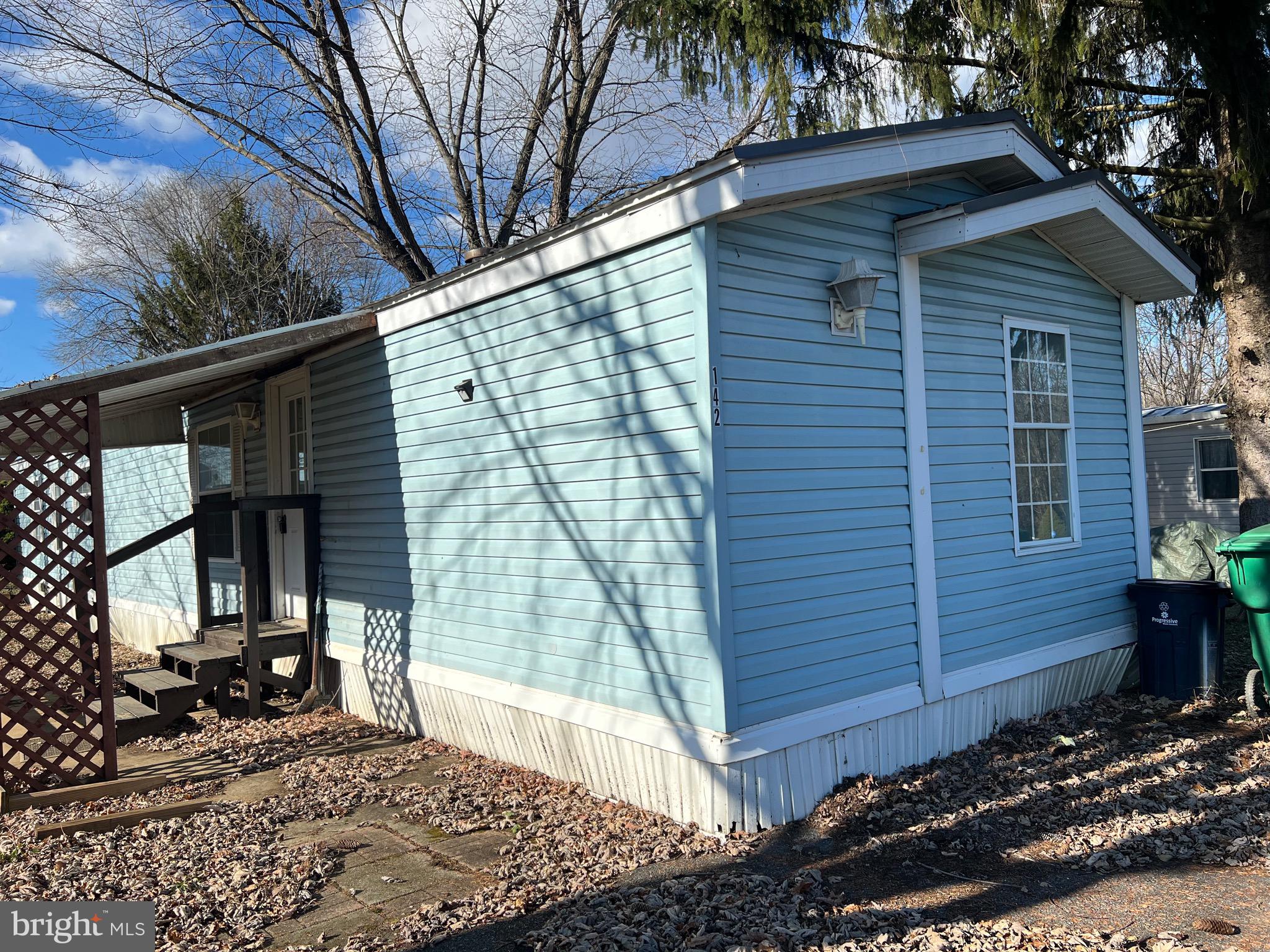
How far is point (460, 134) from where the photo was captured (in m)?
14.2

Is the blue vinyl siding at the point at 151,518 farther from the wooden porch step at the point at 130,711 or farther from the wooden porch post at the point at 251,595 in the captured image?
the wooden porch post at the point at 251,595

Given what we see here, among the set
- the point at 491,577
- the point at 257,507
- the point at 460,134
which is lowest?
the point at 491,577

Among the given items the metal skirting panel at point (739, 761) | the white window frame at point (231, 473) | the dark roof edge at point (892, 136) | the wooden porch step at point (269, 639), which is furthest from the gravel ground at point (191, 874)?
the white window frame at point (231, 473)

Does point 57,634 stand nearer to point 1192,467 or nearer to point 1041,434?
point 1041,434

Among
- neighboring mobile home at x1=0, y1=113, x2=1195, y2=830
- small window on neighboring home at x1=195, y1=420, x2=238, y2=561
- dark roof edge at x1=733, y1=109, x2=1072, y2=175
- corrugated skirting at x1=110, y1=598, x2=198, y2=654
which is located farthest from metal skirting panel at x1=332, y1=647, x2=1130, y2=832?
corrugated skirting at x1=110, y1=598, x2=198, y2=654

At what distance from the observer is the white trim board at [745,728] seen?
4410 mm

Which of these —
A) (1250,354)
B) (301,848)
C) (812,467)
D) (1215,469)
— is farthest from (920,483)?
(1215,469)

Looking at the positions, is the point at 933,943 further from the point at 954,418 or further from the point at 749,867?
the point at 954,418

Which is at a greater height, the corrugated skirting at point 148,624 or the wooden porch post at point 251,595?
the wooden porch post at point 251,595

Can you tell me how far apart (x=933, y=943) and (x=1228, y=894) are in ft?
4.48

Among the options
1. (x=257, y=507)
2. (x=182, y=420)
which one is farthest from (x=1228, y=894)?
(x=182, y=420)

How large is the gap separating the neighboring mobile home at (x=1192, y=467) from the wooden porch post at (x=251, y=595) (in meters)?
13.1

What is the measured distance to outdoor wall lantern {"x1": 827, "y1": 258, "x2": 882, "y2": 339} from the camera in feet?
16.0

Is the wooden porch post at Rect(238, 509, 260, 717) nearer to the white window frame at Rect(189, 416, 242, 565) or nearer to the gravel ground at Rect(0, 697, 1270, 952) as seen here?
the gravel ground at Rect(0, 697, 1270, 952)
